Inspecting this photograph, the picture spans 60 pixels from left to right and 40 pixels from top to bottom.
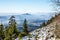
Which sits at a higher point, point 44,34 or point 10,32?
point 10,32

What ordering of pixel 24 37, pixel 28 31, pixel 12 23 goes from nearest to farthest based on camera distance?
pixel 12 23
pixel 24 37
pixel 28 31

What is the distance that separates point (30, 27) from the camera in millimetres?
7117

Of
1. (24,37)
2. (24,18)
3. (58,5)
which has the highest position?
(58,5)

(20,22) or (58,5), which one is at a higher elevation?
(58,5)

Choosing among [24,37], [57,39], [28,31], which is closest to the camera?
[57,39]

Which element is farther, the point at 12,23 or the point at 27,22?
the point at 27,22

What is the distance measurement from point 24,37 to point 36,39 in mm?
448

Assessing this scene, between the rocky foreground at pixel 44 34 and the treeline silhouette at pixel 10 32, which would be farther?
the rocky foreground at pixel 44 34

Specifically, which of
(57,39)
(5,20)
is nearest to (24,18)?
(5,20)

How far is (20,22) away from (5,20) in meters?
0.53

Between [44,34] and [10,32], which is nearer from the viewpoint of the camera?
[10,32]

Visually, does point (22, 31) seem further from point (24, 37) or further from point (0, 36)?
point (0, 36)

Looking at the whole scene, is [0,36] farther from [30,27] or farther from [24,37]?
[30,27]

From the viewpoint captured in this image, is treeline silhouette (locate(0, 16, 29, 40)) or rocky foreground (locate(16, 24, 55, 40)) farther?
rocky foreground (locate(16, 24, 55, 40))
